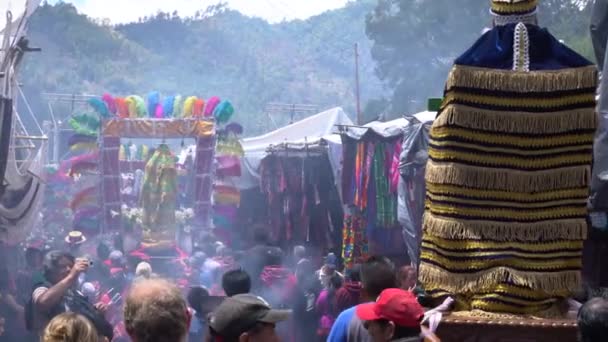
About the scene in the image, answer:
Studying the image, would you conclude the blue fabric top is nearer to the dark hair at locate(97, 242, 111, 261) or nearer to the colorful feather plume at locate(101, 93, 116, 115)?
the dark hair at locate(97, 242, 111, 261)

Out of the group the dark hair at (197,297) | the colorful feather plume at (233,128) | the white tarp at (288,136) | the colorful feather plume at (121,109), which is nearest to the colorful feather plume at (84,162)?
the colorful feather plume at (121,109)

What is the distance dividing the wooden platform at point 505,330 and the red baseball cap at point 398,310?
0.24 metres

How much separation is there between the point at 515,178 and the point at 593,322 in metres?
0.82

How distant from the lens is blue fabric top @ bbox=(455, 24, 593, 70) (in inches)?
171

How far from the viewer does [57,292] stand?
24.7 feet

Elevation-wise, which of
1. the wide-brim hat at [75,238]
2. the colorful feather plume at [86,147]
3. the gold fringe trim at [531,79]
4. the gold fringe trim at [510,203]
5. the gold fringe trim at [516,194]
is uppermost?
the gold fringe trim at [531,79]

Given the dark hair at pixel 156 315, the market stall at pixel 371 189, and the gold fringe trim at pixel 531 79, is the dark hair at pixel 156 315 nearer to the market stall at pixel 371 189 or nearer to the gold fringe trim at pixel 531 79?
the gold fringe trim at pixel 531 79

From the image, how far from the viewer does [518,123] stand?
4285 mm

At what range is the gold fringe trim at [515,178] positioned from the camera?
428 cm

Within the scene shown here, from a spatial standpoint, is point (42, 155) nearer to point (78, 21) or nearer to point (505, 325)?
point (505, 325)

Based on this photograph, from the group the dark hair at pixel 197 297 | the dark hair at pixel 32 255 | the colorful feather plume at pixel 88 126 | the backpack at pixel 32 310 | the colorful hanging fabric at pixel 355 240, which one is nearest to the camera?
the backpack at pixel 32 310

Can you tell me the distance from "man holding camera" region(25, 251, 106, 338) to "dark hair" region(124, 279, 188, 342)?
13.1ft

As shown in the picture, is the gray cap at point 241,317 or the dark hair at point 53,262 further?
the dark hair at point 53,262

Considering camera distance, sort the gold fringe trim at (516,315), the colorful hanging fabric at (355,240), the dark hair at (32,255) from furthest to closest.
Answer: the dark hair at (32,255)
the colorful hanging fabric at (355,240)
the gold fringe trim at (516,315)
